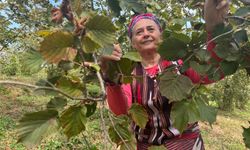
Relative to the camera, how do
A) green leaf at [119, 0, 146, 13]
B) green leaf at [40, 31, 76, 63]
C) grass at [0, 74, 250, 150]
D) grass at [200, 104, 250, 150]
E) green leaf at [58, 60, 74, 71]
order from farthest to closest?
grass at [200, 104, 250, 150]
grass at [0, 74, 250, 150]
green leaf at [119, 0, 146, 13]
green leaf at [58, 60, 74, 71]
green leaf at [40, 31, 76, 63]

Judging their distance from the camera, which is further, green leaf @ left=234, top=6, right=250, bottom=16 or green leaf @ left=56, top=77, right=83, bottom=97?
green leaf @ left=234, top=6, right=250, bottom=16

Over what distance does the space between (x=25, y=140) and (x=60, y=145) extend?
4.45 metres

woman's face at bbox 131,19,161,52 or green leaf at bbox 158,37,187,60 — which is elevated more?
woman's face at bbox 131,19,161,52

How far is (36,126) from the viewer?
74cm

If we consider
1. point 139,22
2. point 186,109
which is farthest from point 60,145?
point 186,109

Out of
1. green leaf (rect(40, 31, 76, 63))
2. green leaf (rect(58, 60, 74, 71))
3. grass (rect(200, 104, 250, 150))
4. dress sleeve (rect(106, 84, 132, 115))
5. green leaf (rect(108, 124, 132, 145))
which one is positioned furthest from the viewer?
grass (rect(200, 104, 250, 150))

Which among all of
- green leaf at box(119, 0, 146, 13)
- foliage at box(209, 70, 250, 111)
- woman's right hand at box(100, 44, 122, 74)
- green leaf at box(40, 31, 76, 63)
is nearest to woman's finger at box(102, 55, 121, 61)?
woman's right hand at box(100, 44, 122, 74)

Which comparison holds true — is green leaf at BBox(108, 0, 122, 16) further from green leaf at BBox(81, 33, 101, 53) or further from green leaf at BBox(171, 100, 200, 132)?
green leaf at BBox(81, 33, 101, 53)

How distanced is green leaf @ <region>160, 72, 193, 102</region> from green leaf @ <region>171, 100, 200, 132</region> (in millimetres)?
27

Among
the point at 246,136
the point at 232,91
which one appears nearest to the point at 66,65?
the point at 246,136

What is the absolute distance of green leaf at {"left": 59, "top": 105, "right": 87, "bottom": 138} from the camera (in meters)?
0.81

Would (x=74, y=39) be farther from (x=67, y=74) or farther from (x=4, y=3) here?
(x=4, y=3)

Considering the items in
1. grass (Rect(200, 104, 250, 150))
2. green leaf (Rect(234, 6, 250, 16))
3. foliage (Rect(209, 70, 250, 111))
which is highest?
foliage (Rect(209, 70, 250, 111))

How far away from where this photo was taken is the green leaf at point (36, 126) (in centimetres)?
72
